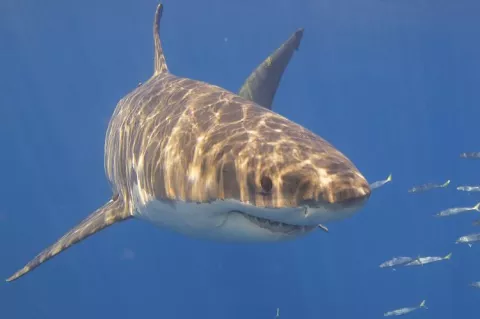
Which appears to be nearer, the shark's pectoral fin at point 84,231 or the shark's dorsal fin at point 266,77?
the shark's pectoral fin at point 84,231

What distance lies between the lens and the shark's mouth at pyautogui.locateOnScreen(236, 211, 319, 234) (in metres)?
2.83

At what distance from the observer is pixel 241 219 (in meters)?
2.98

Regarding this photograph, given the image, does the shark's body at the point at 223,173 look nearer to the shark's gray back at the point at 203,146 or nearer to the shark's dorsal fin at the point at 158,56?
the shark's gray back at the point at 203,146

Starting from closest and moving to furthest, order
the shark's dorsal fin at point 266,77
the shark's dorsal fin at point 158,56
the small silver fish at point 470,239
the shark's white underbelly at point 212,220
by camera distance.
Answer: the shark's white underbelly at point 212,220 → the shark's dorsal fin at point 158,56 → the shark's dorsal fin at point 266,77 → the small silver fish at point 470,239

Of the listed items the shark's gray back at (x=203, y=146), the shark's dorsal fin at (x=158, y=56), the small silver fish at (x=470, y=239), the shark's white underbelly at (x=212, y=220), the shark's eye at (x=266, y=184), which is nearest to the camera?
the shark's eye at (x=266, y=184)

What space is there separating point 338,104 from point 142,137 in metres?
62.9

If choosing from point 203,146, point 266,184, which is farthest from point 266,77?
point 266,184

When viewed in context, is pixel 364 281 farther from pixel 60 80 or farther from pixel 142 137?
pixel 142 137

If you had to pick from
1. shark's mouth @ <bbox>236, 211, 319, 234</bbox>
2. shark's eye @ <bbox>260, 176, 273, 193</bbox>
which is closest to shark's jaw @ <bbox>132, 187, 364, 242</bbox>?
shark's mouth @ <bbox>236, 211, 319, 234</bbox>

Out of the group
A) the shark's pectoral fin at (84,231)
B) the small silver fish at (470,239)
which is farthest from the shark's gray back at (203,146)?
the small silver fish at (470,239)

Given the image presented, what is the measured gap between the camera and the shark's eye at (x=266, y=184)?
2600 millimetres

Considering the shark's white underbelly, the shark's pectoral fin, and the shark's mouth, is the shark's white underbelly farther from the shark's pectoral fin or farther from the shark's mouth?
the shark's pectoral fin

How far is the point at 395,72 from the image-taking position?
48188 millimetres

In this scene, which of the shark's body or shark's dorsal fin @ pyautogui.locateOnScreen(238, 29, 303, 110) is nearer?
the shark's body
